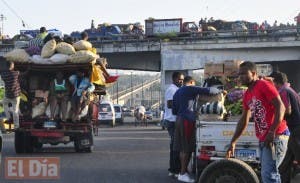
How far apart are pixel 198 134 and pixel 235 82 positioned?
3.10m

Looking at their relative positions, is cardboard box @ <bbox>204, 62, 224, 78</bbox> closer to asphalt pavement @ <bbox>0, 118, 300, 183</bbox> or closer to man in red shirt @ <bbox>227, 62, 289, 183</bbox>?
asphalt pavement @ <bbox>0, 118, 300, 183</bbox>

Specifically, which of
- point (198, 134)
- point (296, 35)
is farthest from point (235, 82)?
point (296, 35)

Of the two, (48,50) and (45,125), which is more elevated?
(48,50)

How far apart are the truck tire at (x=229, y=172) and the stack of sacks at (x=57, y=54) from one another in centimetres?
840

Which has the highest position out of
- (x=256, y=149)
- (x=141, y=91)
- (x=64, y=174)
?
(x=256, y=149)

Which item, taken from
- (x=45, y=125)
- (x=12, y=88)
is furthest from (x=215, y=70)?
(x=12, y=88)

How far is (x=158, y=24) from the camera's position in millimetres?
59781

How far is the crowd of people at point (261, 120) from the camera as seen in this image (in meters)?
7.54

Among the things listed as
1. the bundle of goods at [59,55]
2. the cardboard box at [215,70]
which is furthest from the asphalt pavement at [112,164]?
the cardboard box at [215,70]

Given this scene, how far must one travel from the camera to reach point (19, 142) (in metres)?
17.0

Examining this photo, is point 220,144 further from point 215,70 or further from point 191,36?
point 191,36

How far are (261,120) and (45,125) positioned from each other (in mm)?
10035

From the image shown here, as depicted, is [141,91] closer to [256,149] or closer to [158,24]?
[158,24]

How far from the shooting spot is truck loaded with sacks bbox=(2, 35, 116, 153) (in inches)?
663
